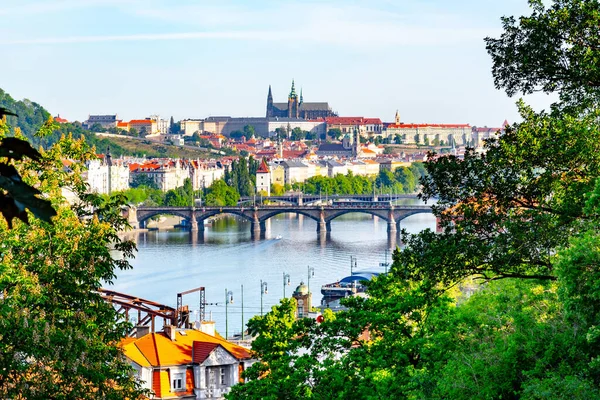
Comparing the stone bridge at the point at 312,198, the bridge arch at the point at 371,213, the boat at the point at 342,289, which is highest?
the boat at the point at 342,289

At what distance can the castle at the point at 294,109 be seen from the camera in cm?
15588

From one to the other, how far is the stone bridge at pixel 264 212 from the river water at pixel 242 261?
0.70 m

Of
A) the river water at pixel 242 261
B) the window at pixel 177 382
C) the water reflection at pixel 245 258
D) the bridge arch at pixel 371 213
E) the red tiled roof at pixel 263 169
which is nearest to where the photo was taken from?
the window at pixel 177 382

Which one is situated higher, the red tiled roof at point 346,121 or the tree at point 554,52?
the tree at point 554,52

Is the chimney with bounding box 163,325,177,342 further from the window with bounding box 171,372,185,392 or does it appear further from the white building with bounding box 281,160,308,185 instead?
the white building with bounding box 281,160,308,185

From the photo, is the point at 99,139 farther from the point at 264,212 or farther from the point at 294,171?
the point at 264,212

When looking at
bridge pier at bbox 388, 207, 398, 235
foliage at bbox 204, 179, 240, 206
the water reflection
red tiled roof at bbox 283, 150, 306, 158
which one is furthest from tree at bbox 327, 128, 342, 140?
bridge pier at bbox 388, 207, 398, 235

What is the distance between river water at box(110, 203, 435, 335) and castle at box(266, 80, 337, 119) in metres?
88.9

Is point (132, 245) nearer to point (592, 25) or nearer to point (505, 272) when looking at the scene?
point (505, 272)

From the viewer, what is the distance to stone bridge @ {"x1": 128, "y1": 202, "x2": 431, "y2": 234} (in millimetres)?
58750

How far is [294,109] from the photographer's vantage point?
15638cm

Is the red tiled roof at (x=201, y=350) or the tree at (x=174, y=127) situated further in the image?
the tree at (x=174, y=127)

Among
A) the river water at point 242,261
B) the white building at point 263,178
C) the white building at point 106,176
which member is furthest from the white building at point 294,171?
the river water at point 242,261

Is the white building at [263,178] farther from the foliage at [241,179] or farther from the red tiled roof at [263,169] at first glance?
the foliage at [241,179]
